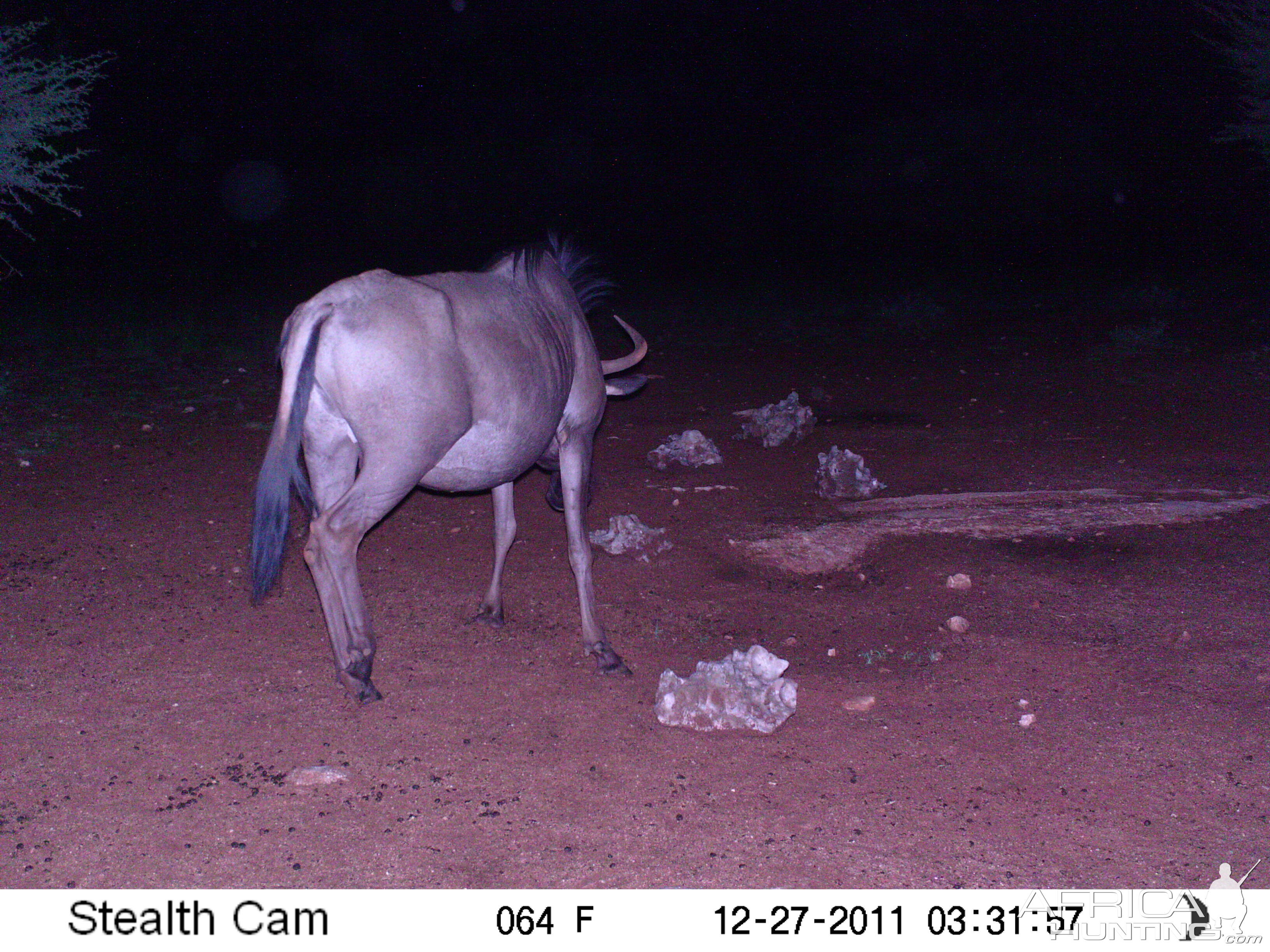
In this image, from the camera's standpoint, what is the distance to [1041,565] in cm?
580

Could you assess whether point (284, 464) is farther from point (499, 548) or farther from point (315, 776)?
point (499, 548)

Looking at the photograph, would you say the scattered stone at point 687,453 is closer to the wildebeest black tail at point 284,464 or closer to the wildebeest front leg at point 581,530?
the wildebeest front leg at point 581,530

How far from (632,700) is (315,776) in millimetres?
1311

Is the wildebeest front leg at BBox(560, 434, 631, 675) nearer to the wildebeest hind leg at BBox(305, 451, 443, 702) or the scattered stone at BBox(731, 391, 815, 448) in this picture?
the wildebeest hind leg at BBox(305, 451, 443, 702)

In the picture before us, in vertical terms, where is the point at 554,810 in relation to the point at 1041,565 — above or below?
above

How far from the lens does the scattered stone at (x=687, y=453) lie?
7746mm

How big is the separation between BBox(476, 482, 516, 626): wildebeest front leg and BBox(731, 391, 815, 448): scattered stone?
3414mm

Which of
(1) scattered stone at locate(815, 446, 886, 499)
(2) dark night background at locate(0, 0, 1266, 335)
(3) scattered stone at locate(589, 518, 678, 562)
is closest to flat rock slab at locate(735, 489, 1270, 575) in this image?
(1) scattered stone at locate(815, 446, 886, 499)

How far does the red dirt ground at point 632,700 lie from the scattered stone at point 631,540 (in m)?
0.09

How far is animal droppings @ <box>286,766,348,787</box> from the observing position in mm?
3738

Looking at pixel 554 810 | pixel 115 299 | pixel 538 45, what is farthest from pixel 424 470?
pixel 538 45

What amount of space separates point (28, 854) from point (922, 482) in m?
5.75
